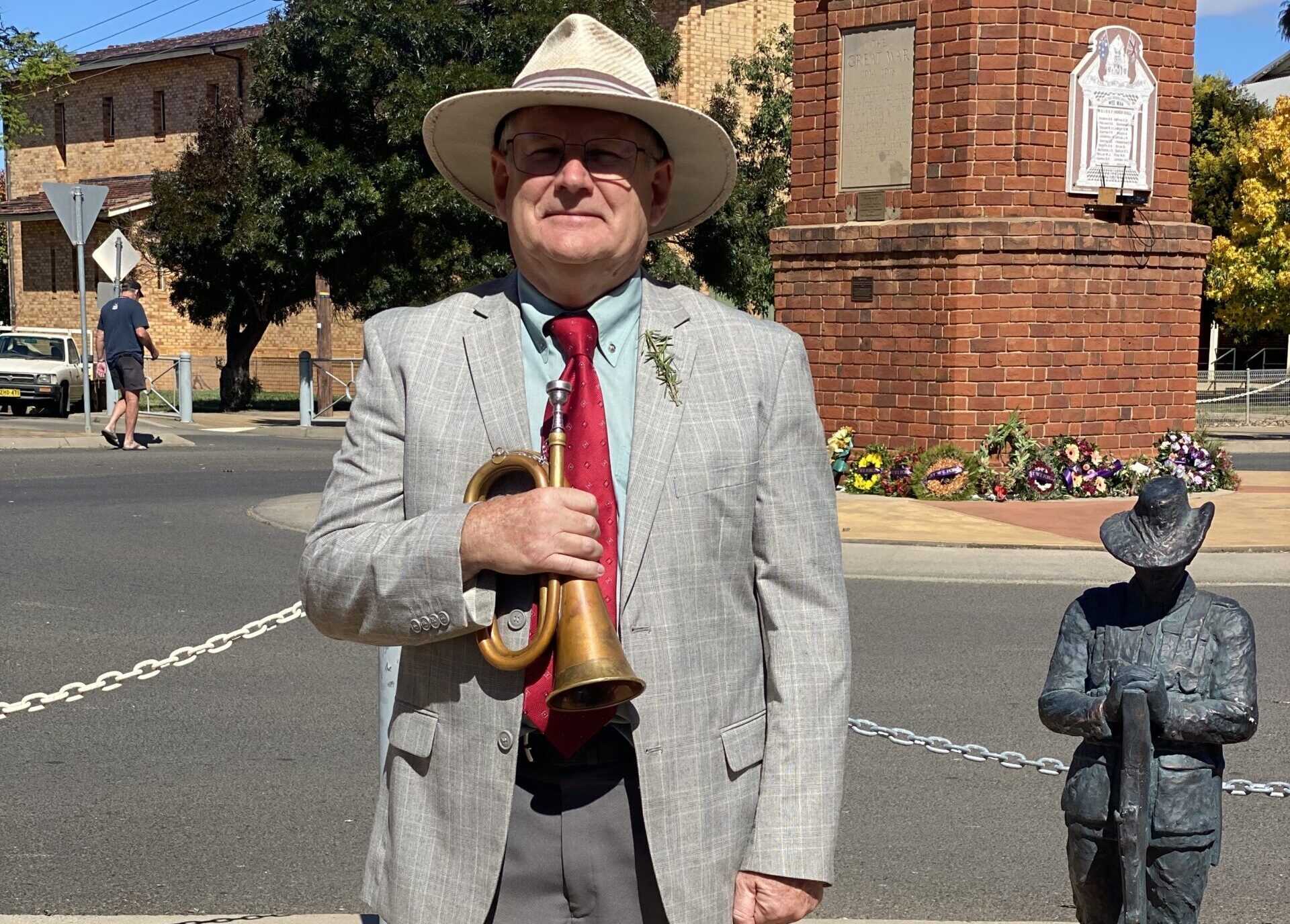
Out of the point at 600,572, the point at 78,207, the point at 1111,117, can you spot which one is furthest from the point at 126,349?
the point at 600,572

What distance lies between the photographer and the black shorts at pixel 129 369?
18000 mm

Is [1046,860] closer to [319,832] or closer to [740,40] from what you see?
[319,832]

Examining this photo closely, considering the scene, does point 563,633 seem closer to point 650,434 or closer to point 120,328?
point 650,434

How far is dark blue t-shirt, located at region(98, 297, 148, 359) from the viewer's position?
18081 mm

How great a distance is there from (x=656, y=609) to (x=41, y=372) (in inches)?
1060

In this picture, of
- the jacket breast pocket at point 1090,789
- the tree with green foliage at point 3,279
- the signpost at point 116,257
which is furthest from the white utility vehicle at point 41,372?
the tree with green foliage at point 3,279

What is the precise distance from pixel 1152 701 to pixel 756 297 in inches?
1084

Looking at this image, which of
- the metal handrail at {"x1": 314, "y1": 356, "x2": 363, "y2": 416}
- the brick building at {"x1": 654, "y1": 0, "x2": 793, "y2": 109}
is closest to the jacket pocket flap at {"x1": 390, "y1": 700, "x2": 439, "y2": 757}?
the metal handrail at {"x1": 314, "y1": 356, "x2": 363, "y2": 416}

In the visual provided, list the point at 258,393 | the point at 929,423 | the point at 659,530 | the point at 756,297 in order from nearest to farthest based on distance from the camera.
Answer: the point at 659,530, the point at 929,423, the point at 756,297, the point at 258,393

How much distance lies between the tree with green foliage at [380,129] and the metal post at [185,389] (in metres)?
3.01

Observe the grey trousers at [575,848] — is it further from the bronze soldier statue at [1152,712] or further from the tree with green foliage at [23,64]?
the tree with green foliage at [23,64]

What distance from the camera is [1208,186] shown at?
156 ft

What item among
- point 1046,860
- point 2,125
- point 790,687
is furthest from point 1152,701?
point 2,125

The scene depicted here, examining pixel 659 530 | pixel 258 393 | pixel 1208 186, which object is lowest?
pixel 258 393
